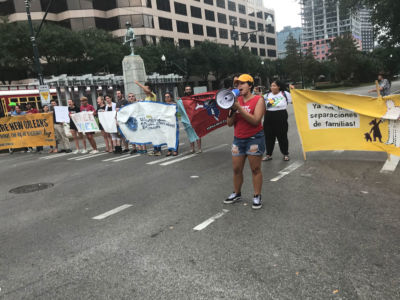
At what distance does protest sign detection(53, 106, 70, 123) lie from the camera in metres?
13.0

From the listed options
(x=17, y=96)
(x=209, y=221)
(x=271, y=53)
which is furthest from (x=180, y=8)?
(x=209, y=221)

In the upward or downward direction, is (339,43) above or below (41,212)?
above

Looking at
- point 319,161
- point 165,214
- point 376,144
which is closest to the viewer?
point 165,214

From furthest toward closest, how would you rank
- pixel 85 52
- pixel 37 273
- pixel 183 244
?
pixel 85 52
pixel 183 244
pixel 37 273

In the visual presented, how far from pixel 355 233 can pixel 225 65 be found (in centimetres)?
5698

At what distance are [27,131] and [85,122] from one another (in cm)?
315

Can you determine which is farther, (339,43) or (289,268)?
(339,43)

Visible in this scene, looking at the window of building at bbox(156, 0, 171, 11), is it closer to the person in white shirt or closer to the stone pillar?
the stone pillar

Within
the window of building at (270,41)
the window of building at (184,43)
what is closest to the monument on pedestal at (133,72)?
the window of building at (184,43)

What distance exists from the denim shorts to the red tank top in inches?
2.4

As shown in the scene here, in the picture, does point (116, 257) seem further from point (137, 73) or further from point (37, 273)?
point (137, 73)

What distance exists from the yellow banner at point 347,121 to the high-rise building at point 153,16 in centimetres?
2906

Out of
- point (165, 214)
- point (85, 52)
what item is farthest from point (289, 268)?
point (85, 52)

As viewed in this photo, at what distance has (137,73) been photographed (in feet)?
74.1
